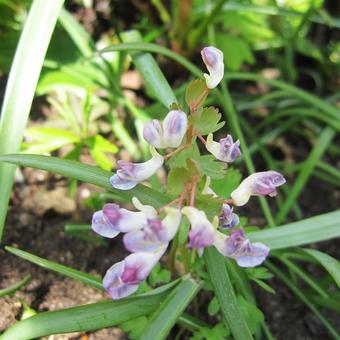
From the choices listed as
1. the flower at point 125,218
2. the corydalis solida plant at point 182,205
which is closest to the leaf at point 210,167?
the corydalis solida plant at point 182,205

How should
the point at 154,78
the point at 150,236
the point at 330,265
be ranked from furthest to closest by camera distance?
the point at 154,78 → the point at 330,265 → the point at 150,236

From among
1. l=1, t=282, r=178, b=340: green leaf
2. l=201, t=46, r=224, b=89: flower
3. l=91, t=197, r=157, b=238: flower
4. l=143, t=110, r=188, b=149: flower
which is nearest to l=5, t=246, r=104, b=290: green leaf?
l=1, t=282, r=178, b=340: green leaf

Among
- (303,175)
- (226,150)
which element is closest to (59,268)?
(226,150)

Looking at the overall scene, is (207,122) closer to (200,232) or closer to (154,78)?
(200,232)

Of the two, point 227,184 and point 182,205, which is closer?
point 182,205

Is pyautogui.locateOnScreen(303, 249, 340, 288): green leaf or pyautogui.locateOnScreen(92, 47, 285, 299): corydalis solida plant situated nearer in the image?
pyautogui.locateOnScreen(92, 47, 285, 299): corydalis solida plant

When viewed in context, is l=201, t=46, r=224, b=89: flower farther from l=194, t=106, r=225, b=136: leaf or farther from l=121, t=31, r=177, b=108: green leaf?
l=121, t=31, r=177, b=108: green leaf

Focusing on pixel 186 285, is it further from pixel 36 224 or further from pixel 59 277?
pixel 36 224
